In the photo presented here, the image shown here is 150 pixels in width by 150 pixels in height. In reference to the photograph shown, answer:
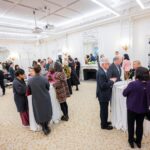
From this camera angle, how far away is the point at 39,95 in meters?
2.61

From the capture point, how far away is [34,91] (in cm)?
258

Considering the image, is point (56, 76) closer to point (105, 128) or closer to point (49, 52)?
point (105, 128)

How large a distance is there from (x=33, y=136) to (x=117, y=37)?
5865 mm

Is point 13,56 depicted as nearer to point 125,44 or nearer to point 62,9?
point 62,9

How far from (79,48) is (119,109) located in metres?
6.53

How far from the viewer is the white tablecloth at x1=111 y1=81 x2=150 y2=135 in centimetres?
258

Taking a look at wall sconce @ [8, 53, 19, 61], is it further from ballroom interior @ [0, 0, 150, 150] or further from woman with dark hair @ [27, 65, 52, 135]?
woman with dark hair @ [27, 65, 52, 135]

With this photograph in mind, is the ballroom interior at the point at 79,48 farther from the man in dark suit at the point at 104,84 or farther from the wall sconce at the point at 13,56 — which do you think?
the man in dark suit at the point at 104,84

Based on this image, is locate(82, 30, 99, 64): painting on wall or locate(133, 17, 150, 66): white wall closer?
locate(133, 17, 150, 66): white wall

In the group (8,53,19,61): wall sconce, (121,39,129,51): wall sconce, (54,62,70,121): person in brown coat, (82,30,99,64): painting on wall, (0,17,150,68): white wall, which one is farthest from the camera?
(8,53,19,61): wall sconce

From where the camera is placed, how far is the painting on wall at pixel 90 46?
7.84m

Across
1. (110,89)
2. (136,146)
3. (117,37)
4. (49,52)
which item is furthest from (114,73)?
(49,52)

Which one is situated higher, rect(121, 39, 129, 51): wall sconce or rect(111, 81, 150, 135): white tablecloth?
rect(121, 39, 129, 51): wall sconce

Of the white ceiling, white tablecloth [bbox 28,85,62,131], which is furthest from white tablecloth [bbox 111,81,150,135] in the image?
the white ceiling
